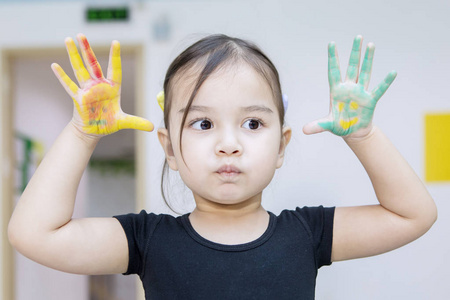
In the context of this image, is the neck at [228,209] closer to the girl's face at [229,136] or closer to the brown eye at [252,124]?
the girl's face at [229,136]

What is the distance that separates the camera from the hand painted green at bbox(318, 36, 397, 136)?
1.03 meters

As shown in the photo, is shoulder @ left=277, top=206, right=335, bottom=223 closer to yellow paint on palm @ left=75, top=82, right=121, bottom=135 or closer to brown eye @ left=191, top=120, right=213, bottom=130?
brown eye @ left=191, top=120, right=213, bottom=130

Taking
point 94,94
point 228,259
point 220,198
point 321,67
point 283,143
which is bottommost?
point 228,259

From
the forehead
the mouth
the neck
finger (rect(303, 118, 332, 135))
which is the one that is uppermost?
the forehead

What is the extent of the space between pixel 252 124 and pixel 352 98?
20 cm

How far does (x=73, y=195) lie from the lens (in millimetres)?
1038

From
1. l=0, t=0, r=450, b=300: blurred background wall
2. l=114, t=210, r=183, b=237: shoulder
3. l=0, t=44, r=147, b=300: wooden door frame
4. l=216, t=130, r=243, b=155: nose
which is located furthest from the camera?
l=0, t=44, r=147, b=300: wooden door frame

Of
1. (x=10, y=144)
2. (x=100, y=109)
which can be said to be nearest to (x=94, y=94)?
(x=100, y=109)

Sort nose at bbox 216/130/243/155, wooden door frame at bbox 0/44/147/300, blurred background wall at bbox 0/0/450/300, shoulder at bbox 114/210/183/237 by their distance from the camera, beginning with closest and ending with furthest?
nose at bbox 216/130/243/155 → shoulder at bbox 114/210/183/237 → blurred background wall at bbox 0/0/450/300 → wooden door frame at bbox 0/44/147/300

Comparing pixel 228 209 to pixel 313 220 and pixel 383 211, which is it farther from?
pixel 383 211

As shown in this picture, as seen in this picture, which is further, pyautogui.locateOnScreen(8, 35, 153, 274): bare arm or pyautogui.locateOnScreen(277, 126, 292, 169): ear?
pyautogui.locateOnScreen(277, 126, 292, 169): ear

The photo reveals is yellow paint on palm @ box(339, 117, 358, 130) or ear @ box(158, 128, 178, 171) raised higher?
yellow paint on palm @ box(339, 117, 358, 130)

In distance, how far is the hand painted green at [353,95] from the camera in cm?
103

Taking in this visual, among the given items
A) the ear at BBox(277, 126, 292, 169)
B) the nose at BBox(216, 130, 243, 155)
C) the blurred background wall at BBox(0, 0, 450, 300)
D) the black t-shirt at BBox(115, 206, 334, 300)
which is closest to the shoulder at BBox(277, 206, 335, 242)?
the black t-shirt at BBox(115, 206, 334, 300)
